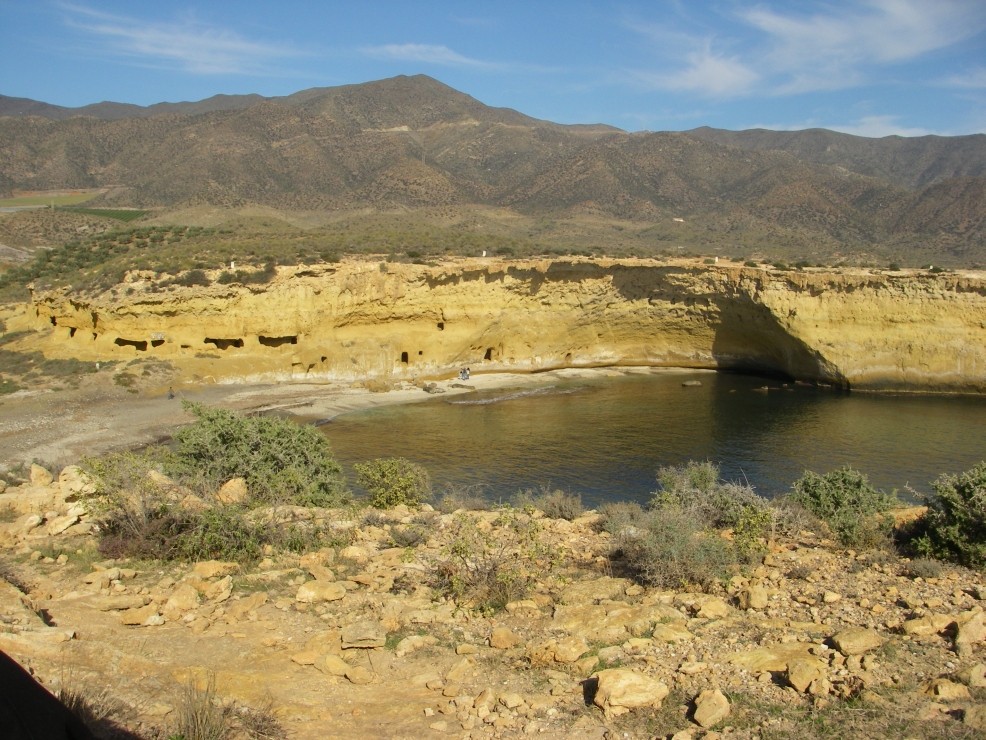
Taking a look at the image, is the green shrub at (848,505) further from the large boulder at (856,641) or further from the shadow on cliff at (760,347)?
the shadow on cliff at (760,347)

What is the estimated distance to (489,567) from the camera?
766 centimetres

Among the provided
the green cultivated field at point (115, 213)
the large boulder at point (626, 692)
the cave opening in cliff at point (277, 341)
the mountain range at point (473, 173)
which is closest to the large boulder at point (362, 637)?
the large boulder at point (626, 692)

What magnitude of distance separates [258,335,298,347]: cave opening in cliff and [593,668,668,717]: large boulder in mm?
26408

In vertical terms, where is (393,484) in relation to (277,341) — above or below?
below

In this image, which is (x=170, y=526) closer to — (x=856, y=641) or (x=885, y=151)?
(x=856, y=641)

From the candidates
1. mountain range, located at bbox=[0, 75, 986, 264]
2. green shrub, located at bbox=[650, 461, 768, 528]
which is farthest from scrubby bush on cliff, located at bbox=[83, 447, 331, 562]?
mountain range, located at bbox=[0, 75, 986, 264]

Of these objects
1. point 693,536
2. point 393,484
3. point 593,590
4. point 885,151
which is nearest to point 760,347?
point 393,484

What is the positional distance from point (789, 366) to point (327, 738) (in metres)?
33.7

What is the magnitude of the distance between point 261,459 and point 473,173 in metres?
73.9

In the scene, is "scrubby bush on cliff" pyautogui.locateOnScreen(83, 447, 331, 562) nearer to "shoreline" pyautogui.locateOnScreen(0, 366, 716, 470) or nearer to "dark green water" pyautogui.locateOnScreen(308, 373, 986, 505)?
"dark green water" pyautogui.locateOnScreen(308, 373, 986, 505)

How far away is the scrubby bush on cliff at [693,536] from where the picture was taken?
297 inches

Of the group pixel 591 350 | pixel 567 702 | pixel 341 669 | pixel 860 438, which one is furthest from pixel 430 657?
pixel 591 350

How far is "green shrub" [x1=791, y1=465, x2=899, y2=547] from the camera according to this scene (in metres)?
8.80

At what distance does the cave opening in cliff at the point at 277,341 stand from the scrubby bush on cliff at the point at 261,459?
16.2m
